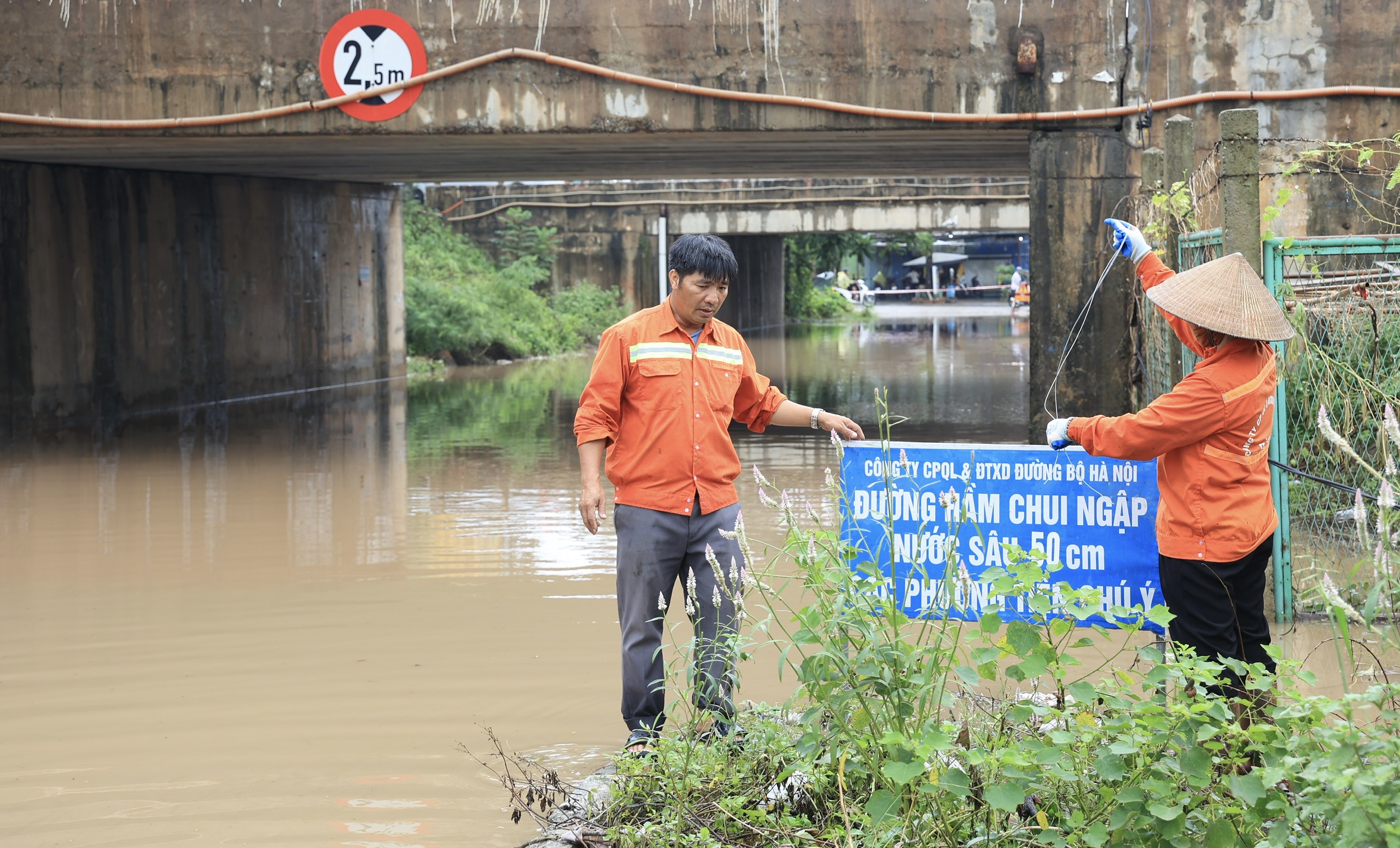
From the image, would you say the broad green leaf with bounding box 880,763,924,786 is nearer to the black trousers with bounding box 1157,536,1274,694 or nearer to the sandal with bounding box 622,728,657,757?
the sandal with bounding box 622,728,657,757

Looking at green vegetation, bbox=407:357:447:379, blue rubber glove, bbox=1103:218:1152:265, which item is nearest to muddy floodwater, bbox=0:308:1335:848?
blue rubber glove, bbox=1103:218:1152:265

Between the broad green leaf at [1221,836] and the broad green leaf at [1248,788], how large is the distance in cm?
10

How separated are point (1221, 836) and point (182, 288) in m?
16.7

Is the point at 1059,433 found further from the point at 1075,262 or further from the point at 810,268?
the point at 810,268

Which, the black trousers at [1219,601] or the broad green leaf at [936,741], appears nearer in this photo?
the broad green leaf at [936,741]

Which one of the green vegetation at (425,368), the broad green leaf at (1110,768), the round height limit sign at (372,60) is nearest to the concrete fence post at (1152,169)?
the broad green leaf at (1110,768)

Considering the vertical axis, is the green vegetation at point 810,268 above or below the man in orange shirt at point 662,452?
above

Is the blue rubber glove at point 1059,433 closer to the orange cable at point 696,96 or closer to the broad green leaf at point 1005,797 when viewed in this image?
the broad green leaf at point 1005,797

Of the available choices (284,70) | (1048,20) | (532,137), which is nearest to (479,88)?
(532,137)

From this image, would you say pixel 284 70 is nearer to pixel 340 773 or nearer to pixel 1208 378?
pixel 340 773

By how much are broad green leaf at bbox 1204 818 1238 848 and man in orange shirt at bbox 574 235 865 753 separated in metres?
1.67

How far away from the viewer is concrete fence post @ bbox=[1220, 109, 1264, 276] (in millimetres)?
5305

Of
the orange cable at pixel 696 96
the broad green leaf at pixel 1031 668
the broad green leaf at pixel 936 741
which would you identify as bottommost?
the broad green leaf at pixel 936 741

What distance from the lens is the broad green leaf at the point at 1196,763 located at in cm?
315
